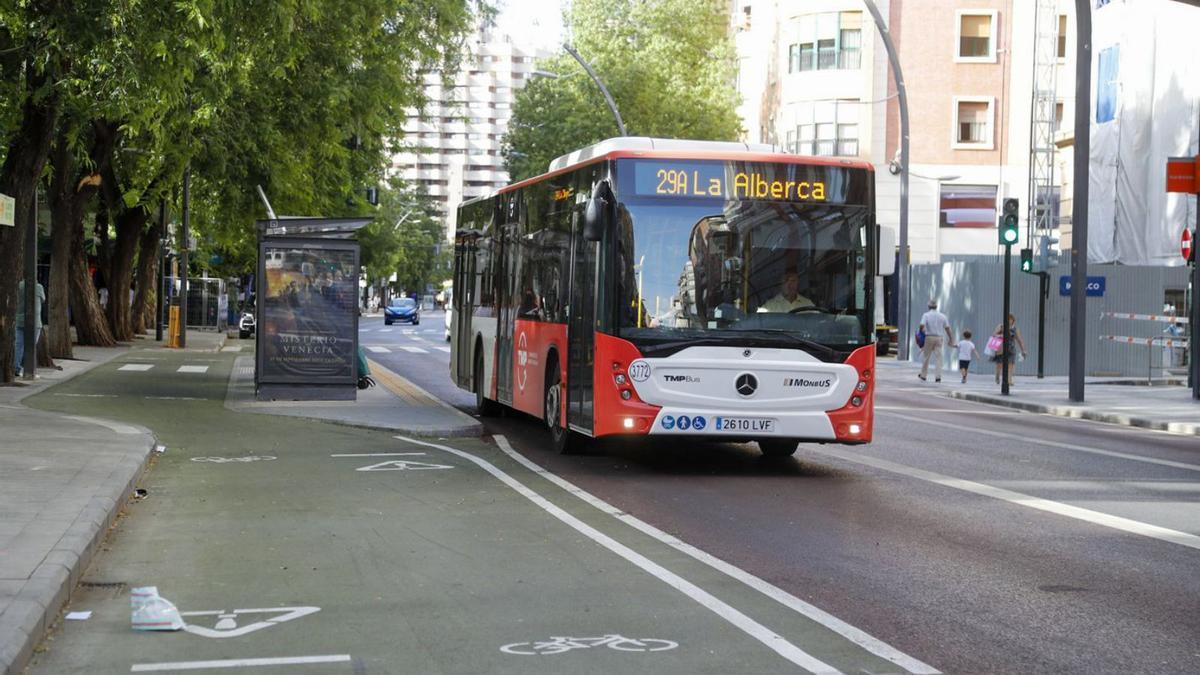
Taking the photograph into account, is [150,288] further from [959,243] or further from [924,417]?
[924,417]

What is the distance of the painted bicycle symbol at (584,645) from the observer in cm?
683

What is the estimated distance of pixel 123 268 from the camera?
44312 millimetres

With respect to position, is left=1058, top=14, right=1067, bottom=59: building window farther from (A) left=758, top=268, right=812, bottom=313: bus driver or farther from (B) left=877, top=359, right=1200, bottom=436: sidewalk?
(A) left=758, top=268, right=812, bottom=313: bus driver

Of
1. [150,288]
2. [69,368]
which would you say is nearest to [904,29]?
[150,288]

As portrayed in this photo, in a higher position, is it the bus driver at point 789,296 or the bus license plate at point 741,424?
the bus driver at point 789,296

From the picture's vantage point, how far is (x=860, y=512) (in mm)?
11922

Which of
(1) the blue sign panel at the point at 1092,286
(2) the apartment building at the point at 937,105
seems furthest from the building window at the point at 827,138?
(1) the blue sign panel at the point at 1092,286

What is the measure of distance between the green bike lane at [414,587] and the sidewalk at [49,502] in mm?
176

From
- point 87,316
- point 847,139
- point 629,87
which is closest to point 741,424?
point 87,316

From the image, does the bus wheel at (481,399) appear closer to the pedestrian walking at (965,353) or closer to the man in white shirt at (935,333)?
the man in white shirt at (935,333)

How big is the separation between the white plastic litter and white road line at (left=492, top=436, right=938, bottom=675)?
115 inches

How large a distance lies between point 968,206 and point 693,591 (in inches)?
2096

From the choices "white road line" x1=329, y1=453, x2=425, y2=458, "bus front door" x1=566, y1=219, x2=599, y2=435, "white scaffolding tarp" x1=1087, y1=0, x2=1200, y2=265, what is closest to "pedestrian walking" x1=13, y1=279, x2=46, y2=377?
"white road line" x1=329, y1=453, x2=425, y2=458

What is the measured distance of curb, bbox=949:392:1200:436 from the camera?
22547 millimetres
